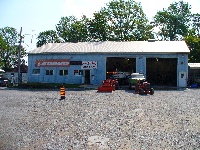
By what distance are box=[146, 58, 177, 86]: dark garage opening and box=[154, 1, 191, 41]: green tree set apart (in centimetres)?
2881

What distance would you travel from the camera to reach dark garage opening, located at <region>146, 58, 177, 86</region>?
136 ft

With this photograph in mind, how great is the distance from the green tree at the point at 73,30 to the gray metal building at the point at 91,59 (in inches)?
1150

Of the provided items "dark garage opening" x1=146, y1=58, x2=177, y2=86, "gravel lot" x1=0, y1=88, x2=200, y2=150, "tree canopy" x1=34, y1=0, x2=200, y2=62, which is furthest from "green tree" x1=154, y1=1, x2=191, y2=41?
"gravel lot" x1=0, y1=88, x2=200, y2=150

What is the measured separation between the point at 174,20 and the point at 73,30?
2773 cm

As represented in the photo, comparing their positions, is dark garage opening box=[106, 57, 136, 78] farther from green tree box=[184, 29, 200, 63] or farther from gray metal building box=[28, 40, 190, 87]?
green tree box=[184, 29, 200, 63]

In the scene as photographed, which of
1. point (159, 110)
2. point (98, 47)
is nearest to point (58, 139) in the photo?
point (159, 110)

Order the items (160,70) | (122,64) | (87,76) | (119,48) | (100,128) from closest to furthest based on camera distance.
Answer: (100,128)
(119,48)
(87,76)
(122,64)
(160,70)

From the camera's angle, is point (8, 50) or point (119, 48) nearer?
point (119, 48)

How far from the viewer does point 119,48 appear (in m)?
37.3

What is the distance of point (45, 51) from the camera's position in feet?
126

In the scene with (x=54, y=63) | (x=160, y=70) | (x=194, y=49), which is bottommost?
(x=160, y=70)

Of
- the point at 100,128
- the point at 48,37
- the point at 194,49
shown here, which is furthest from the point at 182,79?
the point at 48,37

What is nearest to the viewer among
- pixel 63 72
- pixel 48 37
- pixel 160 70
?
pixel 63 72

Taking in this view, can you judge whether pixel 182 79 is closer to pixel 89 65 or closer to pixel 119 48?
pixel 119 48
